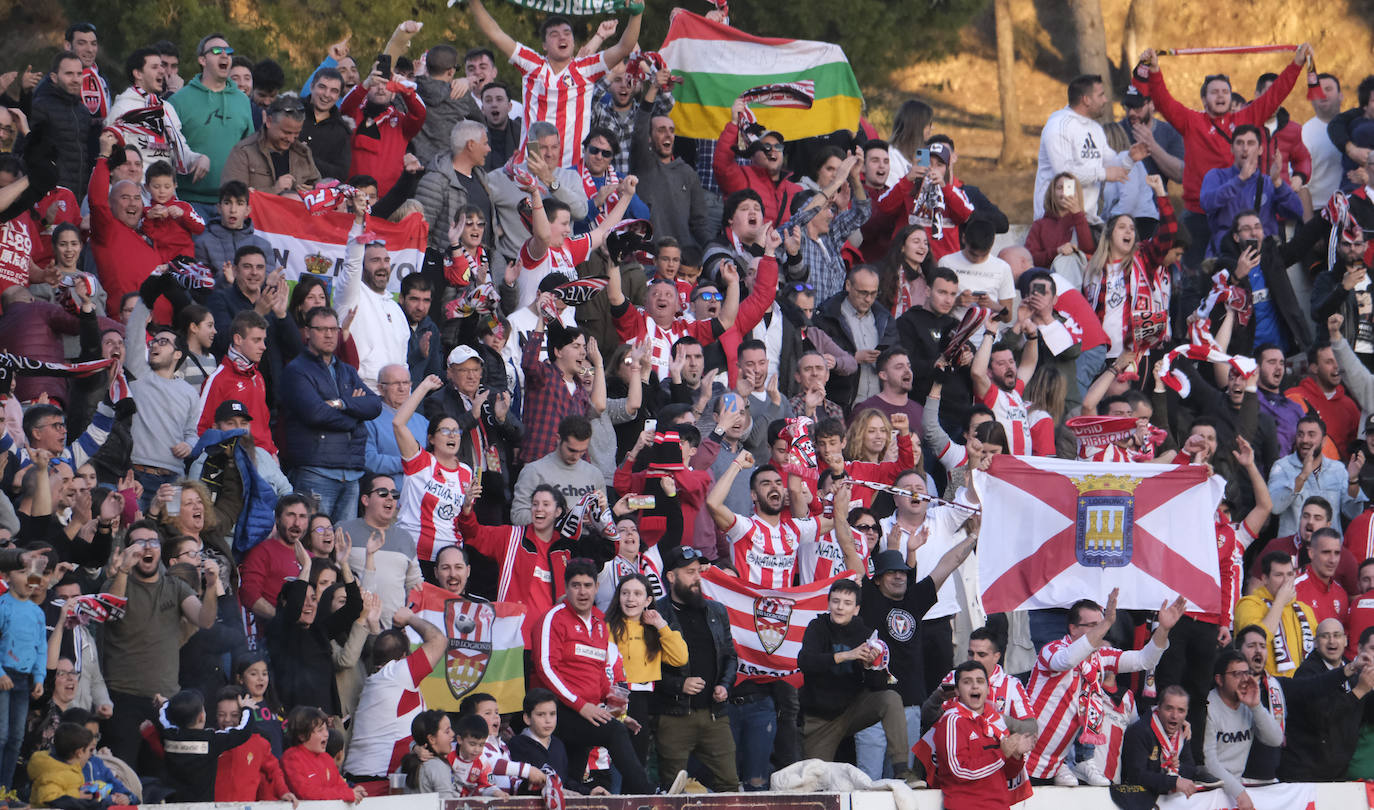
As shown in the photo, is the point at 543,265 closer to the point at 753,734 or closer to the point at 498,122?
the point at 498,122

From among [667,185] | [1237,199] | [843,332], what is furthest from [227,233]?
[1237,199]

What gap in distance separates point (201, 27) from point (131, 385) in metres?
8.15

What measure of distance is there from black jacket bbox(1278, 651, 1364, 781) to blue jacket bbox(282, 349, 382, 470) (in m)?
6.46

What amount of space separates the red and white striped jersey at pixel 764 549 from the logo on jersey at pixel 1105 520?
2253 mm

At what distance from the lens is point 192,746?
36.0 feet

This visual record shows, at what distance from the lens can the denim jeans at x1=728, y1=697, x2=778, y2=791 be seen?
514 inches

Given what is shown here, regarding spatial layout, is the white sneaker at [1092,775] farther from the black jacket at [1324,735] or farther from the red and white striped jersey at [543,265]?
the red and white striped jersey at [543,265]

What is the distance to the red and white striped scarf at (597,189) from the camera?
16.3 m

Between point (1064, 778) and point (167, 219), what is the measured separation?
6716mm

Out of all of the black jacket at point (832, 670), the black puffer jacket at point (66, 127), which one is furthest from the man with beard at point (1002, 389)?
the black puffer jacket at point (66, 127)

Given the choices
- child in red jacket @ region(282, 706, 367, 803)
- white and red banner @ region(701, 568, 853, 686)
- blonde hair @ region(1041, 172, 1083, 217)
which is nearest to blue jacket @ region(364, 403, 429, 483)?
white and red banner @ region(701, 568, 853, 686)

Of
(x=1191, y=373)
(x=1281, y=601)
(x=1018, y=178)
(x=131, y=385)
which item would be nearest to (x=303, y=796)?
(x=131, y=385)

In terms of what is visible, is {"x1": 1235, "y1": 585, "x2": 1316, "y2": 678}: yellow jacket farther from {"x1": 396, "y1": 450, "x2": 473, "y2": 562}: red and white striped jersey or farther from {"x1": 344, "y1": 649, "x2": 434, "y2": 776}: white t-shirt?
{"x1": 344, "y1": 649, "x2": 434, "y2": 776}: white t-shirt

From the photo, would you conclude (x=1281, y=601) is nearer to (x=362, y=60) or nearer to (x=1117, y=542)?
(x=1117, y=542)
